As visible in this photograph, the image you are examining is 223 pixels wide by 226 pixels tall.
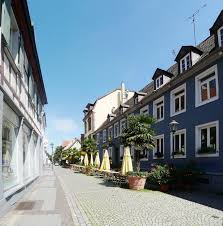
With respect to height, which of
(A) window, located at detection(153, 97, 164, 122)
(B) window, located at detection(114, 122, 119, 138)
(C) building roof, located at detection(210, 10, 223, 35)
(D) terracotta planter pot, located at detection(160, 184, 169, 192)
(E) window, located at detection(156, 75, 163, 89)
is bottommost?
(D) terracotta planter pot, located at detection(160, 184, 169, 192)

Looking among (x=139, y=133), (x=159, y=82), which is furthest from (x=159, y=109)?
(x=139, y=133)

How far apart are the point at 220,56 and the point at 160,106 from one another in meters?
8.32

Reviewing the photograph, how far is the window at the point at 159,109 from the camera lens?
74.8 feet

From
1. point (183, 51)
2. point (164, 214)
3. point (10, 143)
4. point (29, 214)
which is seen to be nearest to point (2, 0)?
point (10, 143)

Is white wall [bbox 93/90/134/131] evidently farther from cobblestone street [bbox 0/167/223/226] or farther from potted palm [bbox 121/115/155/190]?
cobblestone street [bbox 0/167/223/226]

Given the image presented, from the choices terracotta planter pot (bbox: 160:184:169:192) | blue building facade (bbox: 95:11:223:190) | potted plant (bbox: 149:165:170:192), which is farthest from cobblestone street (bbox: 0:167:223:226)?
blue building facade (bbox: 95:11:223:190)

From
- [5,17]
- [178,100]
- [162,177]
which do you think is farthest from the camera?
[178,100]

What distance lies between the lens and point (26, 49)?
14.1 meters

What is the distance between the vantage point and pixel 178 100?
66.2ft

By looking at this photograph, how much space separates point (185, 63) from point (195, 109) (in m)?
3.51

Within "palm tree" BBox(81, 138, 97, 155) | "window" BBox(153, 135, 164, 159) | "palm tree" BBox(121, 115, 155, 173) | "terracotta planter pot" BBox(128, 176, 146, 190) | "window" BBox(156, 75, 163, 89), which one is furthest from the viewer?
"palm tree" BBox(81, 138, 97, 155)

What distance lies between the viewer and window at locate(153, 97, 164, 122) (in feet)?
74.8

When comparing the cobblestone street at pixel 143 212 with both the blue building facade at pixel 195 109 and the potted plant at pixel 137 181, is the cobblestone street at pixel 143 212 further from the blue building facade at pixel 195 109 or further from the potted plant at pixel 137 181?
the blue building facade at pixel 195 109

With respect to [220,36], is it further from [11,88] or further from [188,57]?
[11,88]
